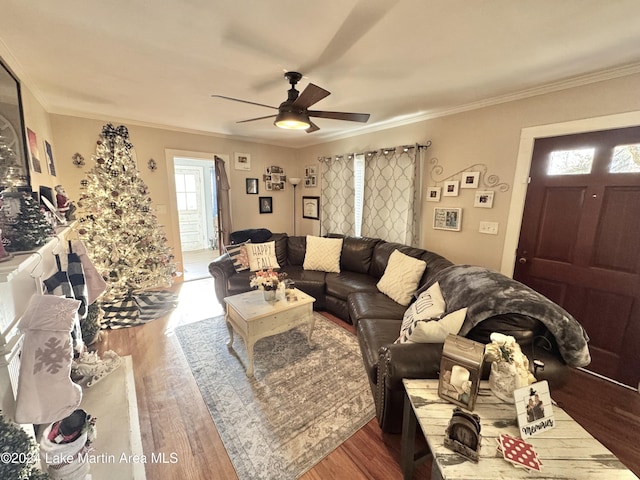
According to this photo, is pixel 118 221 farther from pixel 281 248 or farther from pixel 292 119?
pixel 292 119

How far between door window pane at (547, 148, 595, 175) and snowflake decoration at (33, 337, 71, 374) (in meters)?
3.67

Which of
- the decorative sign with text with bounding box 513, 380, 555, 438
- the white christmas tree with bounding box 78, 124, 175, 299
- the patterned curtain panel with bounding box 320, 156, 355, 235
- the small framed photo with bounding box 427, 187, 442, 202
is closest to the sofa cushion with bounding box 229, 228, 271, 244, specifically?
the white christmas tree with bounding box 78, 124, 175, 299

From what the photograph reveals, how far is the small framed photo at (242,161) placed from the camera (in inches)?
181

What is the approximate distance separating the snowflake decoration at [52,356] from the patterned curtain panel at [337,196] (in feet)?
11.9

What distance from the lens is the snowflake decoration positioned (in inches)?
41.9

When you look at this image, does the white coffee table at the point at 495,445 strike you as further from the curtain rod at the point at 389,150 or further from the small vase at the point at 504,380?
the curtain rod at the point at 389,150

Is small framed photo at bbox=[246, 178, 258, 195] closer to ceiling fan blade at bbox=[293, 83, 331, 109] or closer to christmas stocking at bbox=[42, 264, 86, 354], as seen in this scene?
ceiling fan blade at bbox=[293, 83, 331, 109]

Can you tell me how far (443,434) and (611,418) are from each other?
1797 mm

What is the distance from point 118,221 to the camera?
319 cm

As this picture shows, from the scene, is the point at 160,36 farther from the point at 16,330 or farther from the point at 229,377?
the point at 229,377

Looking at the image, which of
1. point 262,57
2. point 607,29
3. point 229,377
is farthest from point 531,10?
point 229,377

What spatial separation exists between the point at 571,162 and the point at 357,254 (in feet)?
7.59

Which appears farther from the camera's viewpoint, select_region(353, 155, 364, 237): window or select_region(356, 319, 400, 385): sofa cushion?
select_region(353, 155, 364, 237): window

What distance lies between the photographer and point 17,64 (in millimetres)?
1957
